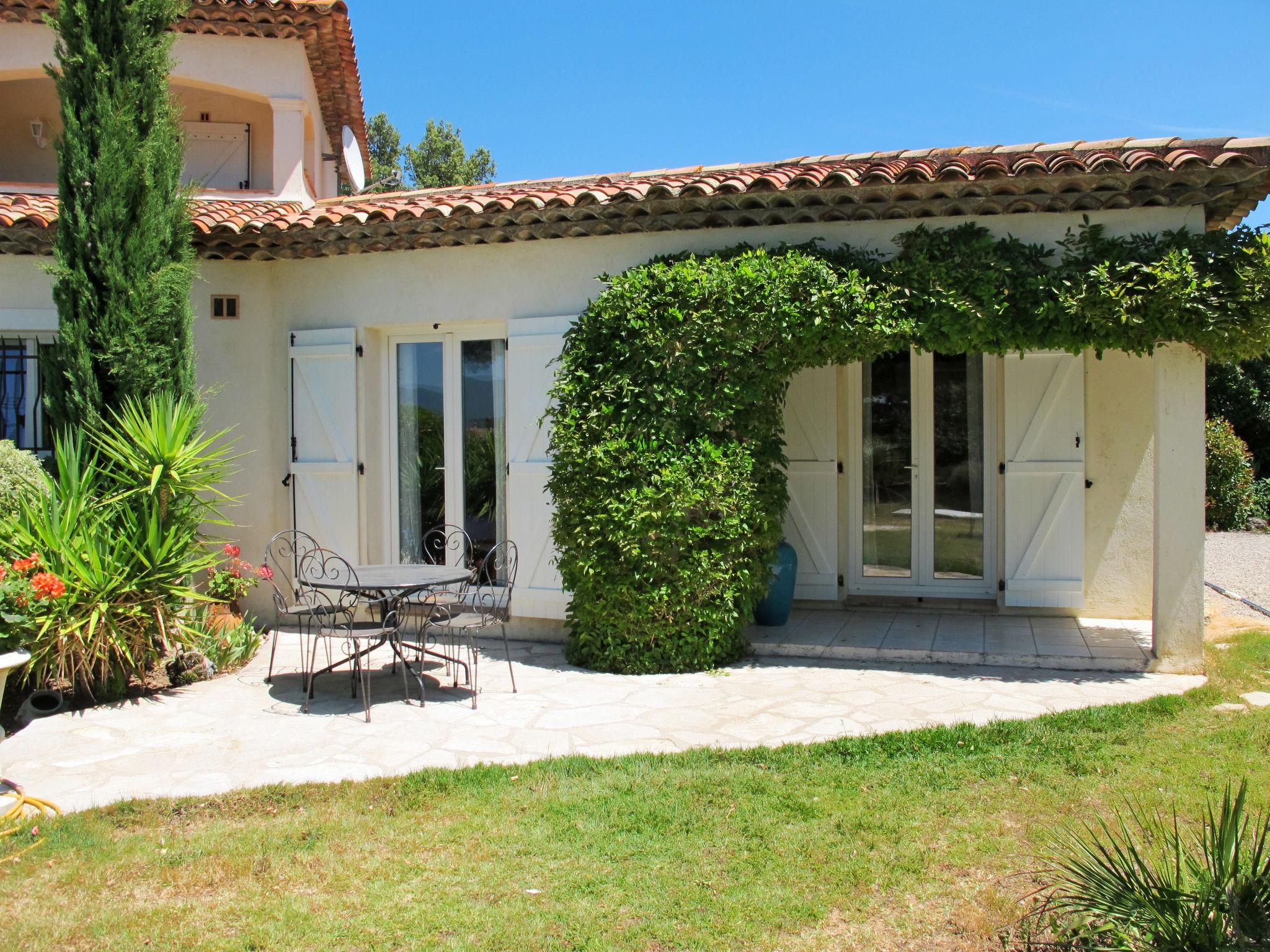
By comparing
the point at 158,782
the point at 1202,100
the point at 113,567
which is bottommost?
the point at 158,782

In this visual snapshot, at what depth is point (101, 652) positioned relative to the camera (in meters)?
5.96

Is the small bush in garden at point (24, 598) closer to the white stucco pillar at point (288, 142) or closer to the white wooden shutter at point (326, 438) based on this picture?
the white wooden shutter at point (326, 438)

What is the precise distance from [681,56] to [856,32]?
21.6 feet

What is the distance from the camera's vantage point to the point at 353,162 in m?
13.3

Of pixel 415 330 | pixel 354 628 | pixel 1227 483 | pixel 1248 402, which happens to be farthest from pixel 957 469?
pixel 1248 402

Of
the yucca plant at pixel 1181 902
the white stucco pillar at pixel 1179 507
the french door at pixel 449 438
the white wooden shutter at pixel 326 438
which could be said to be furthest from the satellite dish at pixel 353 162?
the yucca plant at pixel 1181 902

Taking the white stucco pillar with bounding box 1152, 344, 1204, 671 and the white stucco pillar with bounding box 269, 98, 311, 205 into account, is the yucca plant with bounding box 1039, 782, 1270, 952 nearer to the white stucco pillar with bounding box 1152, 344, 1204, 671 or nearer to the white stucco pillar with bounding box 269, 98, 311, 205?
the white stucco pillar with bounding box 1152, 344, 1204, 671

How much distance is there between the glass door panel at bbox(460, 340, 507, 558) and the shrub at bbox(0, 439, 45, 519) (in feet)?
10.2

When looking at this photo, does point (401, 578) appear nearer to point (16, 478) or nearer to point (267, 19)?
point (16, 478)

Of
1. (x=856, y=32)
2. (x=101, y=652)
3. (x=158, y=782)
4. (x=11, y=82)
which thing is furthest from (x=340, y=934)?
(x=856, y=32)

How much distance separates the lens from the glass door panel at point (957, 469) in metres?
8.59

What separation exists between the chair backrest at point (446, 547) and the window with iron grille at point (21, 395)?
3319 mm

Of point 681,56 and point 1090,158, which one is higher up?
point 681,56

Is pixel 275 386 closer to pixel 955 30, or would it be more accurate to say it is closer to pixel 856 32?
pixel 955 30
